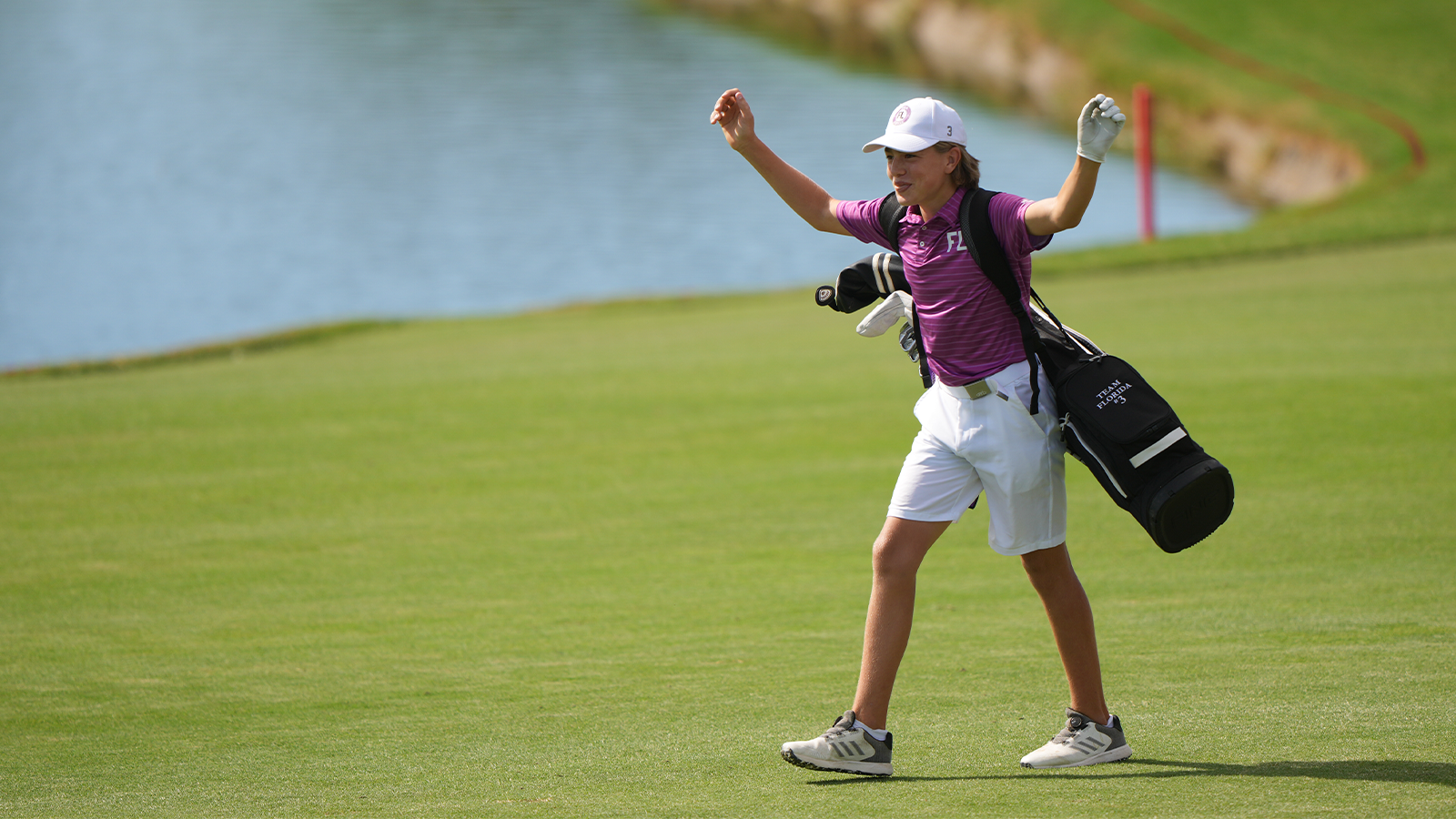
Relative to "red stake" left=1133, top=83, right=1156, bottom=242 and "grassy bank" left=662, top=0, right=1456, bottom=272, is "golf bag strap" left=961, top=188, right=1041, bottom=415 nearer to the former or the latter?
"grassy bank" left=662, top=0, right=1456, bottom=272

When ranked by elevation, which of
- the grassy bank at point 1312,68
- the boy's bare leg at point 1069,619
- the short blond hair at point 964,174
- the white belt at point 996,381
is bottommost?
the boy's bare leg at point 1069,619

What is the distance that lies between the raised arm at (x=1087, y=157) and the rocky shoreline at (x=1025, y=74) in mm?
15400

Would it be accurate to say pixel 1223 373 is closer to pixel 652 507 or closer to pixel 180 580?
pixel 652 507

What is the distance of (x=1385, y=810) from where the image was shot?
319 centimetres

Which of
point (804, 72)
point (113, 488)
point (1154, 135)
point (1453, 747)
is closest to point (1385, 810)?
point (1453, 747)

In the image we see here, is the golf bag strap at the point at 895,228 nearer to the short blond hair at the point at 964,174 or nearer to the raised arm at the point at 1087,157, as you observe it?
the short blond hair at the point at 964,174

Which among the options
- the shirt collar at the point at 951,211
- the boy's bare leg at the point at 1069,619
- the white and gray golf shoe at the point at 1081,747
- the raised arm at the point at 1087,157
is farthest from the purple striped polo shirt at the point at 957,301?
the white and gray golf shoe at the point at 1081,747

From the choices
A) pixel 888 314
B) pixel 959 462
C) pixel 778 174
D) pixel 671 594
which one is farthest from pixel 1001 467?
pixel 671 594

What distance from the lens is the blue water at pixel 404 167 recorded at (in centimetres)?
2061

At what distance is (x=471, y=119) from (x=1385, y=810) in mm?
30540

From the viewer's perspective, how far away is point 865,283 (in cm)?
402

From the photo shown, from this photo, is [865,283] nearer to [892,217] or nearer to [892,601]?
[892,217]

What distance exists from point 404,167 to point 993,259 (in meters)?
26.1

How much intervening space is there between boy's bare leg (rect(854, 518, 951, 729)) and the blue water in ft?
37.1
